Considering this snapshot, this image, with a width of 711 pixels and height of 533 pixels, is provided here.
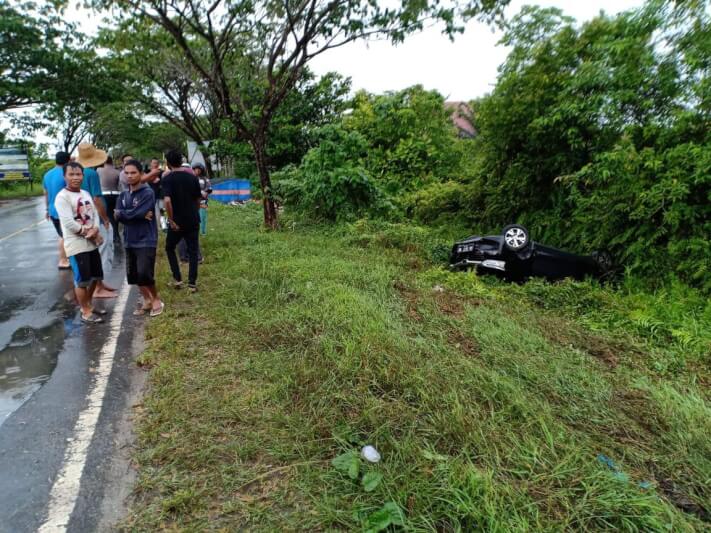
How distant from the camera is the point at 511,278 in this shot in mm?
→ 6344

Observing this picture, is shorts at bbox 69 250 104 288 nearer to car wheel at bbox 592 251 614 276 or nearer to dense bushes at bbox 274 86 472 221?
dense bushes at bbox 274 86 472 221

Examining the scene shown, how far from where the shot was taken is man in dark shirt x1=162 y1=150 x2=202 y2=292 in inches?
226

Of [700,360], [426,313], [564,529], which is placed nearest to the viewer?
[564,529]

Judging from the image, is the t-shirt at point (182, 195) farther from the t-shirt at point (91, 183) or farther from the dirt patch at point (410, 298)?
the dirt patch at point (410, 298)

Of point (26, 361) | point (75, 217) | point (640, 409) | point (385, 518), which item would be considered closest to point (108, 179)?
point (75, 217)

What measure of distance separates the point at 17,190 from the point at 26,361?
32692 mm

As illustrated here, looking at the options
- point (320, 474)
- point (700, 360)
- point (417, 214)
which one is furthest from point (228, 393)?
point (417, 214)

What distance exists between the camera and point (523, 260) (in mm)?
6277

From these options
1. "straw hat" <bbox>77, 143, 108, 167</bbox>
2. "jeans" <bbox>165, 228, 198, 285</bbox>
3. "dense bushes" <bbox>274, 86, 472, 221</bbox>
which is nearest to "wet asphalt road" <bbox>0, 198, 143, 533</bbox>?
"jeans" <bbox>165, 228, 198, 285</bbox>

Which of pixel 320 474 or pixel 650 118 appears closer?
pixel 320 474

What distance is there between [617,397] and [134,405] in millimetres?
3442

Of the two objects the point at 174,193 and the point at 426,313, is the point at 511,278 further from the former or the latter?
the point at 174,193

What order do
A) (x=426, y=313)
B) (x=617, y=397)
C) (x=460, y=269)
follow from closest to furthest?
(x=617, y=397) → (x=426, y=313) → (x=460, y=269)

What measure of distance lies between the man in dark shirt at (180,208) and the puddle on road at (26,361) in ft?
4.93
